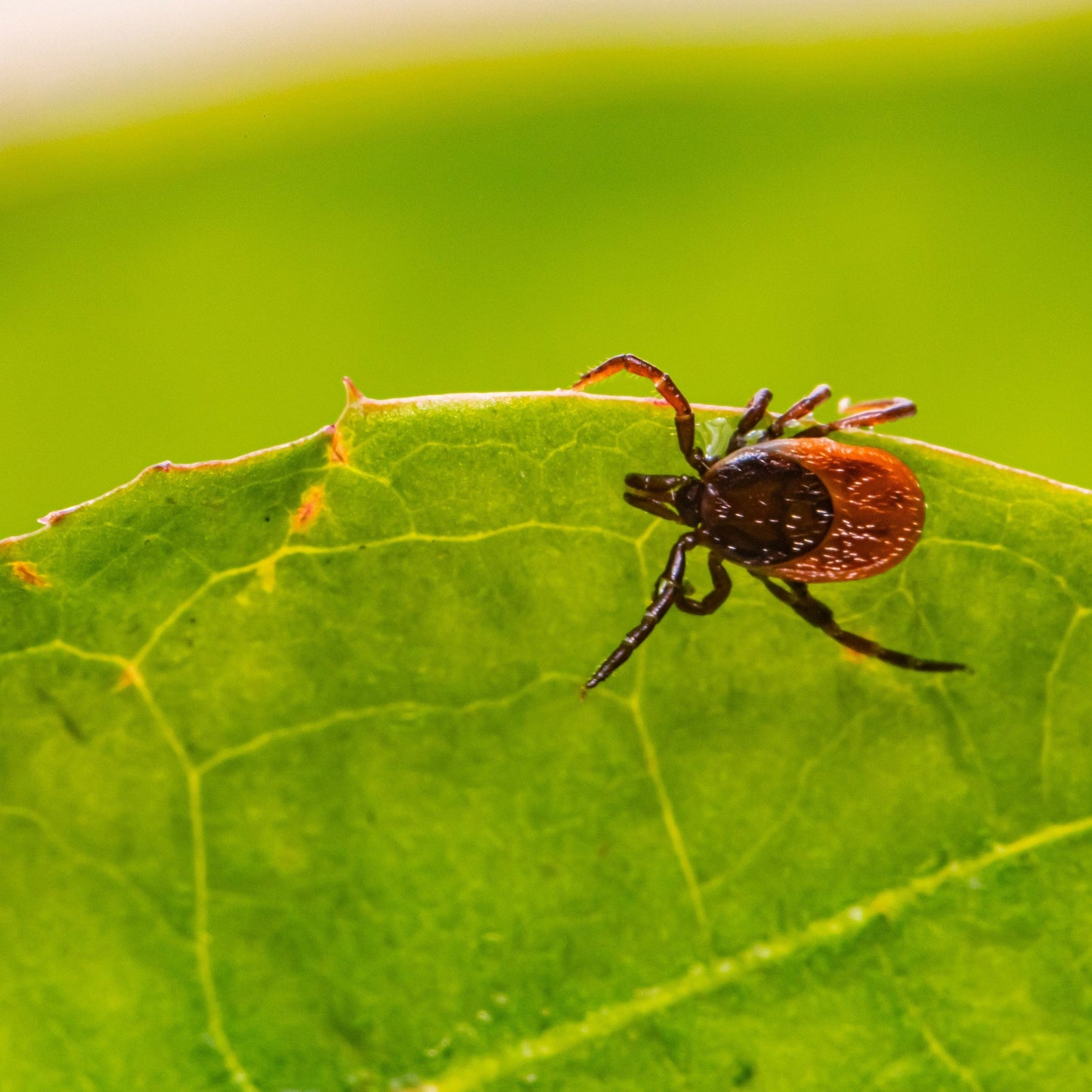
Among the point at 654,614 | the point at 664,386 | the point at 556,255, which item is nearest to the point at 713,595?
the point at 654,614

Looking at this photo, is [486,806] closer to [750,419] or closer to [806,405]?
[750,419]

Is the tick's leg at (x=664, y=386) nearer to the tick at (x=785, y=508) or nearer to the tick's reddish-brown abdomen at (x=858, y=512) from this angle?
the tick at (x=785, y=508)

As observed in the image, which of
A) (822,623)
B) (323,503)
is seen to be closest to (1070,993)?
(822,623)

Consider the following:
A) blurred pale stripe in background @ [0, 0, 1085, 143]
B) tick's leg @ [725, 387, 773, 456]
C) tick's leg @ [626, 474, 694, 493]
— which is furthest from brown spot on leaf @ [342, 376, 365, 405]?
blurred pale stripe in background @ [0, 0, 1085, 143]

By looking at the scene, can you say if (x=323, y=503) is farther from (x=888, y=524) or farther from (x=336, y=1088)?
(x=888, y=524)

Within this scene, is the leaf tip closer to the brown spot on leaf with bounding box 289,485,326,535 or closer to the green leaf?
the green leaf
